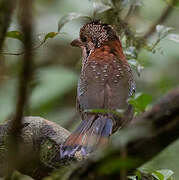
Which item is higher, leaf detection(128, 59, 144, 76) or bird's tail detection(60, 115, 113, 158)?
leaf detection(128, 59, 144, 76)

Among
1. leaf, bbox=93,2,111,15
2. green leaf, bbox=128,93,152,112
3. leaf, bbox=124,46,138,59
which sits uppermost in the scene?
leaf, bbox=93,2,111,15

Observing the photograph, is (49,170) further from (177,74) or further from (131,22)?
(177,74)

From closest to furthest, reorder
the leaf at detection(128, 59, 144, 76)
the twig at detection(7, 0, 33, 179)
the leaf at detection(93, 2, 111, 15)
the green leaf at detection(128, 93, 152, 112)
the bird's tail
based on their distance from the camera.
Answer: the twig at detection(7, 0, 33, 179)
the green leaf at detection(128, 93, 152, 112)
the bird's tail
the leaf at detection(128, 59, 144, 76)
the leaf at detection(93, 2, 111, 15)

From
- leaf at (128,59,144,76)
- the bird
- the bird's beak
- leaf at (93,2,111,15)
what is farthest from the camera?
the bird's beak

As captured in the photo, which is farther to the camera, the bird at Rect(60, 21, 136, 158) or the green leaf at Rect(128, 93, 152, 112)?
the bird at Rect(60, 21, 136, 158)

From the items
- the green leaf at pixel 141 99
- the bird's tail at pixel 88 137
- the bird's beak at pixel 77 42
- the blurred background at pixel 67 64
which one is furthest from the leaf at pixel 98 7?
the green leaf at pixel 141 99

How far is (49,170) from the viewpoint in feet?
9.42

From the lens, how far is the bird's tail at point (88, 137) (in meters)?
2.93

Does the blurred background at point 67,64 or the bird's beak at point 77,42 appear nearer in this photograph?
the blurred background at point 67,64

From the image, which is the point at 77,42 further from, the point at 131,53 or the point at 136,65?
the point at 136,65

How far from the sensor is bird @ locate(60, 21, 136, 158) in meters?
3.11

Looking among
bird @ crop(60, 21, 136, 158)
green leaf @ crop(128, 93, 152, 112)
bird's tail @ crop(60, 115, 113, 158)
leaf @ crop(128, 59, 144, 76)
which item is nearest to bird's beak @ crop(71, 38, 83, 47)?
bird @ crop(60, 21, 136, 158)

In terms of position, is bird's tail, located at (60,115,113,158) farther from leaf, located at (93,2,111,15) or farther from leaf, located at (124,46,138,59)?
leaf, located at (93,2,111,15)

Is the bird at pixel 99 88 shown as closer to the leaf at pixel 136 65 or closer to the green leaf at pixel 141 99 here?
the leaf at pixel 136 65
